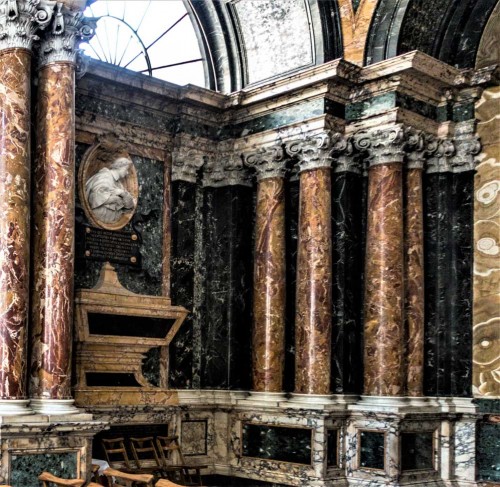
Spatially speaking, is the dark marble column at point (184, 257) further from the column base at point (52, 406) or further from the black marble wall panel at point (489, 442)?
the black marble wall panel at point (489, 442)

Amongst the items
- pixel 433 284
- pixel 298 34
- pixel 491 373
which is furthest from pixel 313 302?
pixel 298 34

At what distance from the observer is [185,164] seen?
42.0 ft

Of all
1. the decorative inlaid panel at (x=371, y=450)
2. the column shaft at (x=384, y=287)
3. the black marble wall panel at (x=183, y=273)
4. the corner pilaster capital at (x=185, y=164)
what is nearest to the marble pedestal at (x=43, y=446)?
the black marble wall panel at (x=183, y=273)

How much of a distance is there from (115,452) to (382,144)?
17.4 ft

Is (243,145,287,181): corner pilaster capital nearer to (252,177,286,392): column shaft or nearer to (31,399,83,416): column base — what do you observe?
(252,177,286,392): column shaft

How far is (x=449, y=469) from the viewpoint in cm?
1162

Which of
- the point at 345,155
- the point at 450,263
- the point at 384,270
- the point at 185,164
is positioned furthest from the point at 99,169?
the point at 450,263

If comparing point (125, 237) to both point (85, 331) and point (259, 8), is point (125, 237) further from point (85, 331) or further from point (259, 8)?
point (259, 8)

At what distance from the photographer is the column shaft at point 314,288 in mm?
11727

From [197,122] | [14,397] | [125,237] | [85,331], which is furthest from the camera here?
[197,122]

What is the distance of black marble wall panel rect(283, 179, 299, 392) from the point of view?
12.3 meters

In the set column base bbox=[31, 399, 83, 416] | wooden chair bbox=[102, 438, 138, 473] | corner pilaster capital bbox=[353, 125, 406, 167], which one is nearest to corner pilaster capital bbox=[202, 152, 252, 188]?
corner pilaster capital bbox=[353, 125, 406, 167]

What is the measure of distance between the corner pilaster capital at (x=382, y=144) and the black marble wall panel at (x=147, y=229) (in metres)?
2.88

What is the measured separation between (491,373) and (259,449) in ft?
10.6
